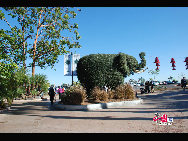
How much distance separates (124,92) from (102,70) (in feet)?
7.75

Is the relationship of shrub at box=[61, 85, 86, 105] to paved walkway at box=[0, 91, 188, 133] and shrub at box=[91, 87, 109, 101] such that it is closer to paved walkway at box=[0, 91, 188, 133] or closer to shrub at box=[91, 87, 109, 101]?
shrub at box=[91, 87, 109, 101]

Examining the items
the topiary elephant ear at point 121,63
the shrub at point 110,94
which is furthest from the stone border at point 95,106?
the topiary elephant ear at point 121,63

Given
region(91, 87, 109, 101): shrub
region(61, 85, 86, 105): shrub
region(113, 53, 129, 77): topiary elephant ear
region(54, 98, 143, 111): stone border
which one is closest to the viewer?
region(54, 98, 143, 111): stone border

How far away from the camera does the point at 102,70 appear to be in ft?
38.9

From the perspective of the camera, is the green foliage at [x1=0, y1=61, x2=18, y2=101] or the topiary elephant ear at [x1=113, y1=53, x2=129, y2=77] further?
the topiary elephant ear at [x1=113, y1=53, x2=129, y2=77]

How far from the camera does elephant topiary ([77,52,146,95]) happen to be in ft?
38.5

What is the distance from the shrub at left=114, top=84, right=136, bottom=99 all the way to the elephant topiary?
67cm

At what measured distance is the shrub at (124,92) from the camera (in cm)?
1177

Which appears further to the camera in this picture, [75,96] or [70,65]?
[70,65]

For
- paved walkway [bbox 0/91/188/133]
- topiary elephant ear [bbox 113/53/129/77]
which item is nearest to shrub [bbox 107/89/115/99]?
topiary elephant ear [bbox 113/53/129/77]

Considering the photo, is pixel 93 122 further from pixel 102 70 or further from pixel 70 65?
pixel 70 65

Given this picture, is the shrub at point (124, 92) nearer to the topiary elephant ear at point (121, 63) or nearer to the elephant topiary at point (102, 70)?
the elephant topiary at point (102, 70)

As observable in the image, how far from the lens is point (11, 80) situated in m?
10.3

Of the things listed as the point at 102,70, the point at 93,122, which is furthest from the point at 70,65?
the point at 93,122
